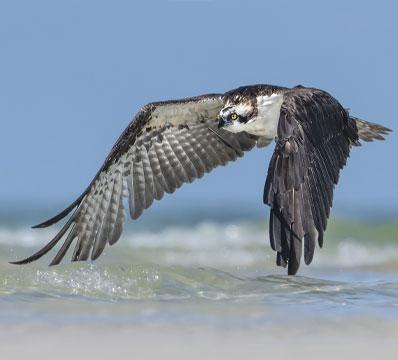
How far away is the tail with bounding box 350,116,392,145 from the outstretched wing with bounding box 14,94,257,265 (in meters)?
1.36

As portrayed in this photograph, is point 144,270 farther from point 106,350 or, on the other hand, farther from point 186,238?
point 186,238

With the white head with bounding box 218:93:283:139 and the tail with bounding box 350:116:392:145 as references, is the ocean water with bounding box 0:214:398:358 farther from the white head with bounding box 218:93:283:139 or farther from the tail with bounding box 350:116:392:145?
the tail with bounding box 350:116:392:145

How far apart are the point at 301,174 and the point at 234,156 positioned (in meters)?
3.38

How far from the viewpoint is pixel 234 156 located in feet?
43.0

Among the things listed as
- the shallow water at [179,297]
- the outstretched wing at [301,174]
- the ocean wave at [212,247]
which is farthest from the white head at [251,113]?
the ocean wave at [212,247]

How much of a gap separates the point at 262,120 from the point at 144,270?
1997mm

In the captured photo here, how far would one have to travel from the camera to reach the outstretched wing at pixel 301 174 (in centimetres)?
935

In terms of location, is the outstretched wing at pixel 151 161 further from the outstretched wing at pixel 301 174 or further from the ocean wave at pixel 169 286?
the outstretched wing at pixel 301 174

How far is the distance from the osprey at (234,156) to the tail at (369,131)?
1 centimetres

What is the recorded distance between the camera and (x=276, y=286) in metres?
10.9

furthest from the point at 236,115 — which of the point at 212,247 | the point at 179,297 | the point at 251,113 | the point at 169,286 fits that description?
the point at 212,247

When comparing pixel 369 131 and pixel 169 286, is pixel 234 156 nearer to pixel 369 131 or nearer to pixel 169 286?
pixel 369 131

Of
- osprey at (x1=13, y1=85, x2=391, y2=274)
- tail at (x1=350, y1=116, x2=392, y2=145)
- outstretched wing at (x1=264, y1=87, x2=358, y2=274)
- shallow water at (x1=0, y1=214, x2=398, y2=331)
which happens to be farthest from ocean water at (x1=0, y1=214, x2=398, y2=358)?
tail at (x1=350, y1=116, x2=392, y2=145)

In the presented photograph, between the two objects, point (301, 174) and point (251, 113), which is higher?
point (251, 113)
